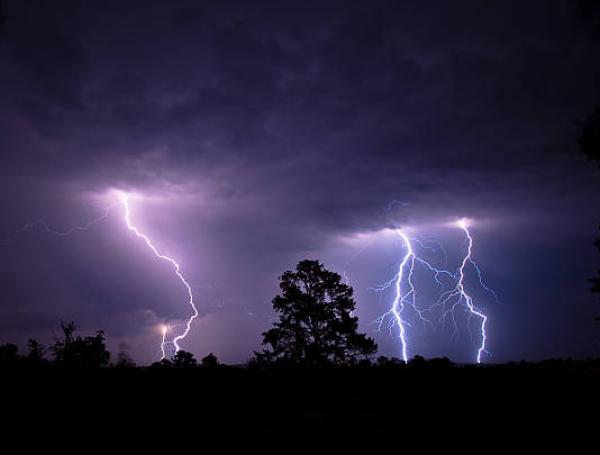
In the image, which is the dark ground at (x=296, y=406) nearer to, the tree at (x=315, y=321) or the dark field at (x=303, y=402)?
the dark field at (x=303, y=402)

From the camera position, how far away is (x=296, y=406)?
231 inches

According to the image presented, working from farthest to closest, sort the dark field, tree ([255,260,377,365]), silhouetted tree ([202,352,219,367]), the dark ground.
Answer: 1. tree ([255,260,377,365])
2. silhouetted tree ([202,352,219,367])
3. the dark field
4. the dark ground

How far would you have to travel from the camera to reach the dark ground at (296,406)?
4.74m

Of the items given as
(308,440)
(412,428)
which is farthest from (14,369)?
(412,428)

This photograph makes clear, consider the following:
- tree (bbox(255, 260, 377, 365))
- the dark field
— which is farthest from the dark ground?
tree (bbox(255, 260, 377, 365))

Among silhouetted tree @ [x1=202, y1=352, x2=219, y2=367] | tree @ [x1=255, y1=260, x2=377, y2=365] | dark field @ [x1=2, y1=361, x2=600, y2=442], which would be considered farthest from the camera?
tree @ [x1=255, y1=260, x2=377, y2=365]

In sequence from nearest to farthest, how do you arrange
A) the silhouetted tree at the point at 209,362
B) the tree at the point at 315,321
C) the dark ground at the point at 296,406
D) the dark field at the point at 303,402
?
the dark ground at the point at 296,406 → the dark field at the point at 303,402 → the silhouetted tree at the point at 209,362 → the tree at the point at 315,321

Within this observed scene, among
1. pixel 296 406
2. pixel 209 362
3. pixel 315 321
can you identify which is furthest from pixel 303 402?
pixel 315 321

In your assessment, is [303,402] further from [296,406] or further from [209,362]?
[209,362]

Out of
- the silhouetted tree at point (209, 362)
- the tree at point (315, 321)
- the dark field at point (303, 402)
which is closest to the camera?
the dark field at point (303, 402)

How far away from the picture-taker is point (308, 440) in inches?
184

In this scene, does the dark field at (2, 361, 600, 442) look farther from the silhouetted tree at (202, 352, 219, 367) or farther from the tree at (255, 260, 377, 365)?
the tree at (255, 260, 377, 365)

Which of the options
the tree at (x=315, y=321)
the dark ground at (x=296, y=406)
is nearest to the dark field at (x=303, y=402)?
the dark ground at (x=296, y=406)

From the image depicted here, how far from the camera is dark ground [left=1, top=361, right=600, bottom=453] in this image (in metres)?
4.74
